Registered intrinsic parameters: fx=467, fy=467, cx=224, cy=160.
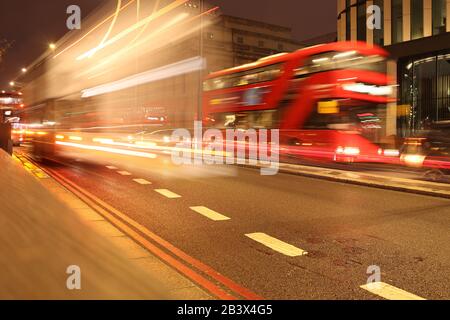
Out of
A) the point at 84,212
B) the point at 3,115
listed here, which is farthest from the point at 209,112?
the point at 84,212

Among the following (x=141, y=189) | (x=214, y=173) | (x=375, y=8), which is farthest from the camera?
(x=375, y=8)

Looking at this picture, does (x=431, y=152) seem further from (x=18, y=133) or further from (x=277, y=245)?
(x=18, y=133)

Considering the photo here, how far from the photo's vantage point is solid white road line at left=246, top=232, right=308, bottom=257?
6079 mm

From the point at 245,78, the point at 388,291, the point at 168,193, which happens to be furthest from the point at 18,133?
the point at 388,291

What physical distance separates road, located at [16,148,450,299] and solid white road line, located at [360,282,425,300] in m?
0.08

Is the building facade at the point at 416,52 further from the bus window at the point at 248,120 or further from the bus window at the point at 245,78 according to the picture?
the bus window at the point at 248,120

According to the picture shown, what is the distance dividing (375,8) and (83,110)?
2364 centimetres

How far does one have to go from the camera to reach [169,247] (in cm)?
626

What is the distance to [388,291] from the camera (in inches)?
183

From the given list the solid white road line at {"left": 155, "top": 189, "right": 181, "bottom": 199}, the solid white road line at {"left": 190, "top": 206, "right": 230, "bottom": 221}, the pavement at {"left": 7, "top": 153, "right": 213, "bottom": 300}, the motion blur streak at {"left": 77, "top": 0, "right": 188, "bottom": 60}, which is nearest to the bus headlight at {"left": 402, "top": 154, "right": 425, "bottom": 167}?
the solid white road line at {"left": 155, "top": 189, "right": 181, "bottom": 199}

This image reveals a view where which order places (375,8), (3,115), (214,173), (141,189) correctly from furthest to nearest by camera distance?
(375,8) < (3,115) < (214,173) < (141,189)

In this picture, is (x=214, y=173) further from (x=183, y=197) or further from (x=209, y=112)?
(x=209, y=112)

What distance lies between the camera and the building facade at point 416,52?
29.9 meters

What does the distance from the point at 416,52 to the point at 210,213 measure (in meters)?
27.1
